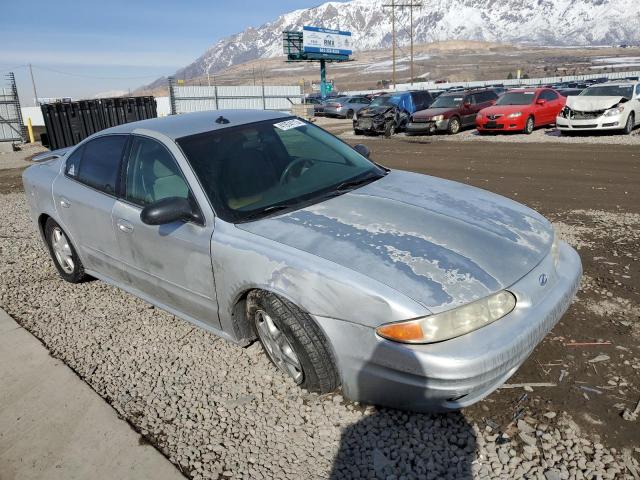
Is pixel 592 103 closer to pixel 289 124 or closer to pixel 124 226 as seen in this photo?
pixel 289 124

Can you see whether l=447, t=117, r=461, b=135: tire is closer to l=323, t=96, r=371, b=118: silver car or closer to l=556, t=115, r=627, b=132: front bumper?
l=556, t=115, r=627, b=132: front bumper

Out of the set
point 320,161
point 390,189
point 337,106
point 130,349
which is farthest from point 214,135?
point 337,106

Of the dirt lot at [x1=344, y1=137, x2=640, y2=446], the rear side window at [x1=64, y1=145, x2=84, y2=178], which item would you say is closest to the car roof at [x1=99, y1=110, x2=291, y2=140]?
the rear side window at [x1=64, y1=145, x2=84, y2=178]

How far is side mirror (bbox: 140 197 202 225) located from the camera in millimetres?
2986

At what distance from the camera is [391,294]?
7.72 feet

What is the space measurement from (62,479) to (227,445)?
0.78 m

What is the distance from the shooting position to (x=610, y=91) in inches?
573

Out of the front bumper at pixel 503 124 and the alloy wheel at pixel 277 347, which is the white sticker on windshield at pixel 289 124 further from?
the front bumper at pixel 503 124

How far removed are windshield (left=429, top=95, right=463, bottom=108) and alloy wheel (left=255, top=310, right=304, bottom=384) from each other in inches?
676

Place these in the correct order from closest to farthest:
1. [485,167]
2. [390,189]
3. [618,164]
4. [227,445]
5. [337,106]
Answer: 1. [227,445]
2. [390,189]
3. [618,164]
4. [485,167]
5. [337,106]

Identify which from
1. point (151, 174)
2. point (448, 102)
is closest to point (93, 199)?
point (151, 174)

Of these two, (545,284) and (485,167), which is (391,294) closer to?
(545,284)

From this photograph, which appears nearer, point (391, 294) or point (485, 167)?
point (391, 294)

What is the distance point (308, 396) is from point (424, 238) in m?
1.11
